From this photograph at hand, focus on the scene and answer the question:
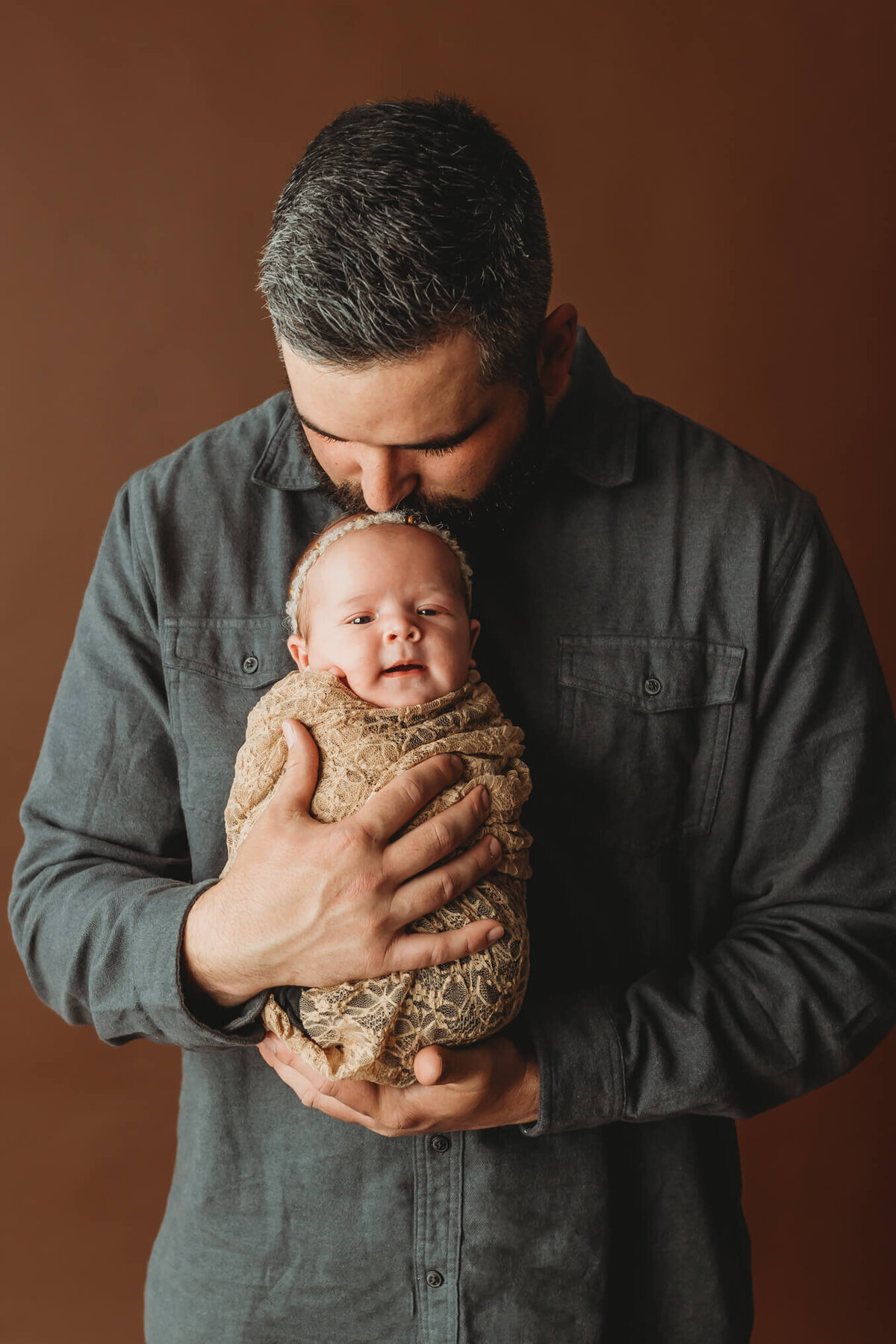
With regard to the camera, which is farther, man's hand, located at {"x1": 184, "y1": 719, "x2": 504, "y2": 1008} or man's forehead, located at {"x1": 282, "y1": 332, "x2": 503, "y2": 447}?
man's forehead, located at {"x1": 282, "y1": 332, "x2": 503, "y2": 447}

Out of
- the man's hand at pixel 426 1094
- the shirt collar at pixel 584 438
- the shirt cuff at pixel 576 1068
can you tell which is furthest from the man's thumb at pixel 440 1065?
the shirt collar at pixel 584 438

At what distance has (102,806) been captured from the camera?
64.7 inches

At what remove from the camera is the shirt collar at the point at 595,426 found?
169 centimetres

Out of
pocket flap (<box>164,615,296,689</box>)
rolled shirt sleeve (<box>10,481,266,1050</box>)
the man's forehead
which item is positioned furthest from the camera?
pocket flap (<box>164,615,296,689</box>)

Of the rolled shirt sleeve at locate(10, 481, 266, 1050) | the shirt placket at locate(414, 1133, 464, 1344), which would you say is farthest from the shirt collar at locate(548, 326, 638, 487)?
the shirt placket at locate(414, 1133, 464, 1344)

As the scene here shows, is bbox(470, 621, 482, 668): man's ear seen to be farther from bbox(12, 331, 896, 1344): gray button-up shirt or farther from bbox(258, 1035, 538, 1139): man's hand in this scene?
bbox(258, 1035, 538, 1139): man's hand

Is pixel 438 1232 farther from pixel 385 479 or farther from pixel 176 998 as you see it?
pixel 385 479

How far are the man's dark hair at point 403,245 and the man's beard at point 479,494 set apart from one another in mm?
113

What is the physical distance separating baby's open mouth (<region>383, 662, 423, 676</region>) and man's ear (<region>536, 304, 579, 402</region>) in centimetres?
45

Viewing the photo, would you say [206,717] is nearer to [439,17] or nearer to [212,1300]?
[212,1300]

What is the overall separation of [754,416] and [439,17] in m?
1.12

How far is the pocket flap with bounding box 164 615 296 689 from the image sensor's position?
165 centimetres

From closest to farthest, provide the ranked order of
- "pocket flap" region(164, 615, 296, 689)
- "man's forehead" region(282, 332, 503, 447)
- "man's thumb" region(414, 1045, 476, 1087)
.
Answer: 1. "man's thumb" region(414, 1045, 476, 1087)
2. "man's forehead" region(282, 332, 503, 447)
3. "pocket flap" region(164, 615, 296, 689)

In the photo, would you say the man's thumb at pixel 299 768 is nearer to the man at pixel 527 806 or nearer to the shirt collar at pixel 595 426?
the man at pixel 527 806
